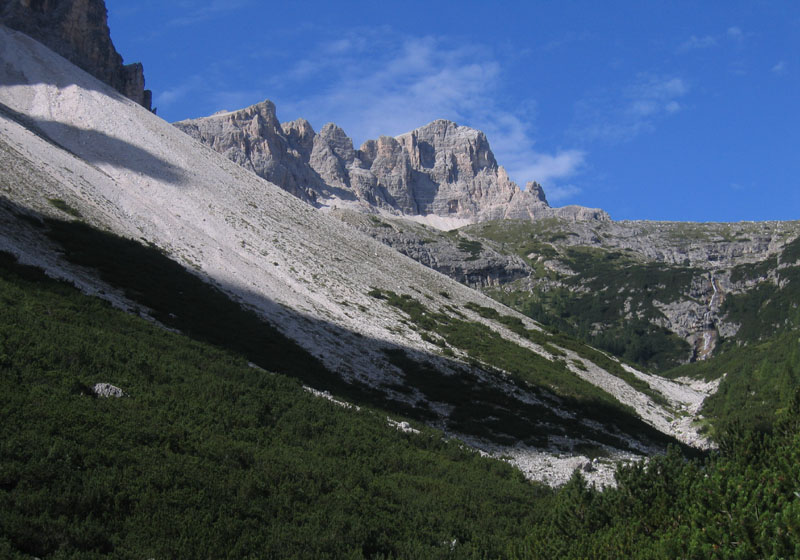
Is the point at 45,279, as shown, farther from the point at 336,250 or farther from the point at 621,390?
the point at 621,390

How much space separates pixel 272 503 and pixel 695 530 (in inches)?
324

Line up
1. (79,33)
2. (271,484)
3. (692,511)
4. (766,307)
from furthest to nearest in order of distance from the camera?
(766,307) → (79,33) → (271,484) → (692,511)

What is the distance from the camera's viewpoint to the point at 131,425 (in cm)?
1409

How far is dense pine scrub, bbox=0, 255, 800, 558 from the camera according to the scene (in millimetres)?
9836

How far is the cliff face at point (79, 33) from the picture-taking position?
90438 mm

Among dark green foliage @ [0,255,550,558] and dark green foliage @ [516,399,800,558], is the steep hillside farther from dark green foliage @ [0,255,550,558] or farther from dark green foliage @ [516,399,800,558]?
dark green foliage @ [516,399,800,558]

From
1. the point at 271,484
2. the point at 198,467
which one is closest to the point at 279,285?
the point at 198,467

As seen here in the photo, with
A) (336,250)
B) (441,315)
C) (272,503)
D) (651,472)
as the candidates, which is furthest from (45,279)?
(336,250)

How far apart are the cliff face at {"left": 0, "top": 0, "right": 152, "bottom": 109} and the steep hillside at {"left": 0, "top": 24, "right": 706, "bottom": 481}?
10.0 meters

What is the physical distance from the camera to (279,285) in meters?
48.2

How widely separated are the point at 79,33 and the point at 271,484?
358 feet

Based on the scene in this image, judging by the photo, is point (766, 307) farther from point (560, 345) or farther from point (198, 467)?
point (198, 467)

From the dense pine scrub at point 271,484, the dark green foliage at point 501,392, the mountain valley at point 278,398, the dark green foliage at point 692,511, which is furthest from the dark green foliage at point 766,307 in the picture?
the dense pine scrub at point 271,484

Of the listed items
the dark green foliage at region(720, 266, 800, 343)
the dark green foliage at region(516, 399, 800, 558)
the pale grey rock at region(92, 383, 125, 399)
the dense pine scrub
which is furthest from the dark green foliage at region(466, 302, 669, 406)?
the dark green foliage at region(720, 266, 800, 343)
